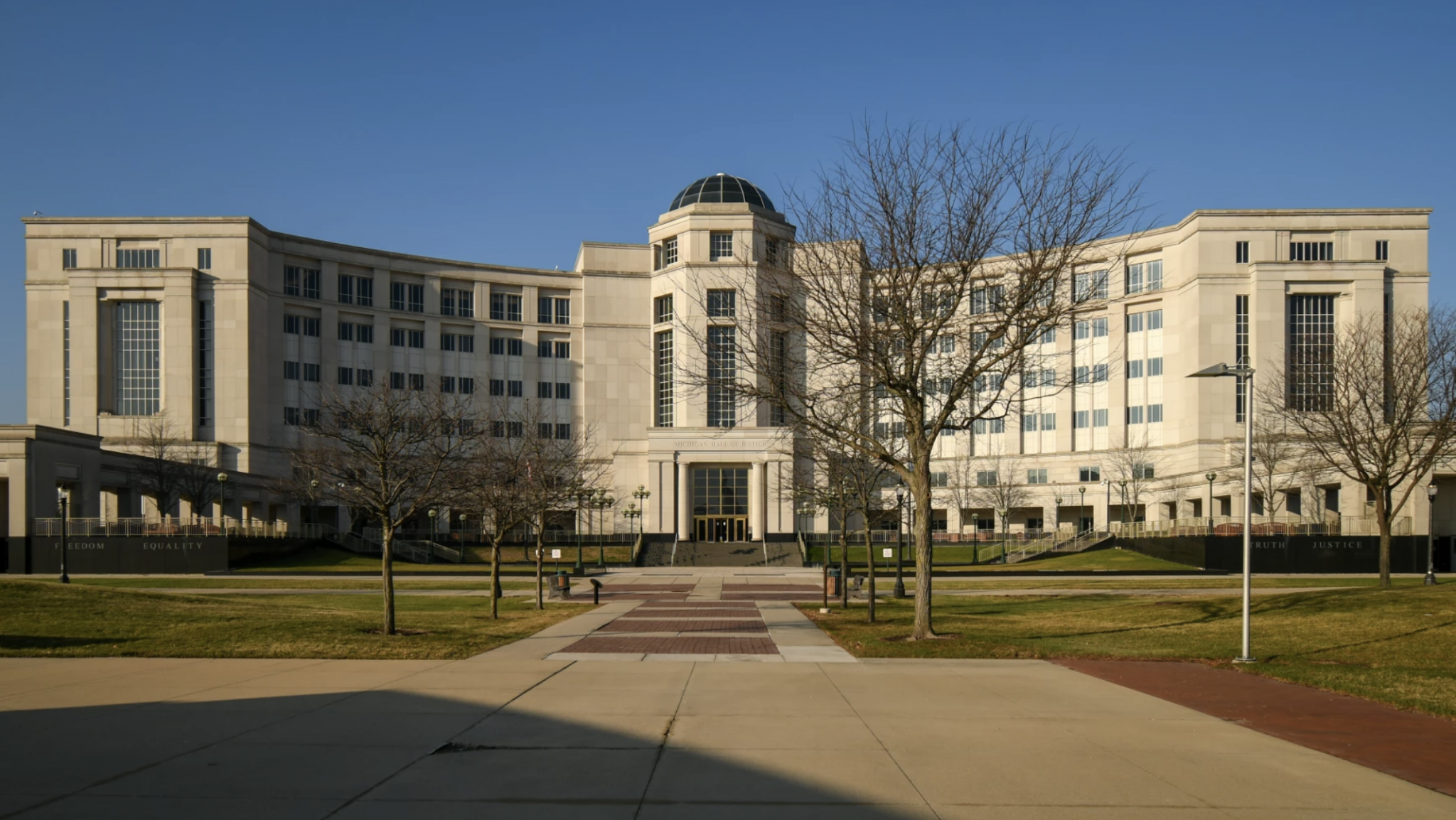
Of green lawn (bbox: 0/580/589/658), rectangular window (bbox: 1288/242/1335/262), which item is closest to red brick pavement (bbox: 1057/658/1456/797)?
green lawn (bbox: 0/580/589/658)

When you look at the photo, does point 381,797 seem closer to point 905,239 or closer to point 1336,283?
point 905,239

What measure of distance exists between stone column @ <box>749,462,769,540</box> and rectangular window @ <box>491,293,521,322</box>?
97.8 feet

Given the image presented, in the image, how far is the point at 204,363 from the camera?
86.2 m

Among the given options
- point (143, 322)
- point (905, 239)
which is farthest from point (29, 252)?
point (905, 239)

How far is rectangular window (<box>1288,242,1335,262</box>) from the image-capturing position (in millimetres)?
88312

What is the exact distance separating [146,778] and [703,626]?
17.8 meters

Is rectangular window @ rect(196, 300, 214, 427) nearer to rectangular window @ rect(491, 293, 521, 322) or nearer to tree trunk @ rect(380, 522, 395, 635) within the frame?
rectangular window @ rect(491, 293, 521, 322)

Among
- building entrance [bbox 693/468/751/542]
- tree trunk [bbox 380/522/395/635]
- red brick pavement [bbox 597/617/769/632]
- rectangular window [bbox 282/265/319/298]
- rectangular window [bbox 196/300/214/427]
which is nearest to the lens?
tree trunk [bbox 380/522/395/635]

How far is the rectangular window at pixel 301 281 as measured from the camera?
307 feet

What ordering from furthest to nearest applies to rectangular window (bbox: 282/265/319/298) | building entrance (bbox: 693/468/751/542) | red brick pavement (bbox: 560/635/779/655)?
rectangular window (bbox: 282/265/319/298) → building entrance (bbox: 693/468/751/542) → red brick pavement (bbox: 560/635/779/655)

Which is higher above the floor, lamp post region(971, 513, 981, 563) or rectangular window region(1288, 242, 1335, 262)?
rectangular window region(1288, 242, 1335, 262)

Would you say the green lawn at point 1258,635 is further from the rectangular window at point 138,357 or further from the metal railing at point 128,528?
the rectangular window at point 138,357

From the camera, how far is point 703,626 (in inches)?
1029

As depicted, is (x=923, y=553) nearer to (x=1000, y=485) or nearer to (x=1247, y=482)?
(x=1247, y=482)
